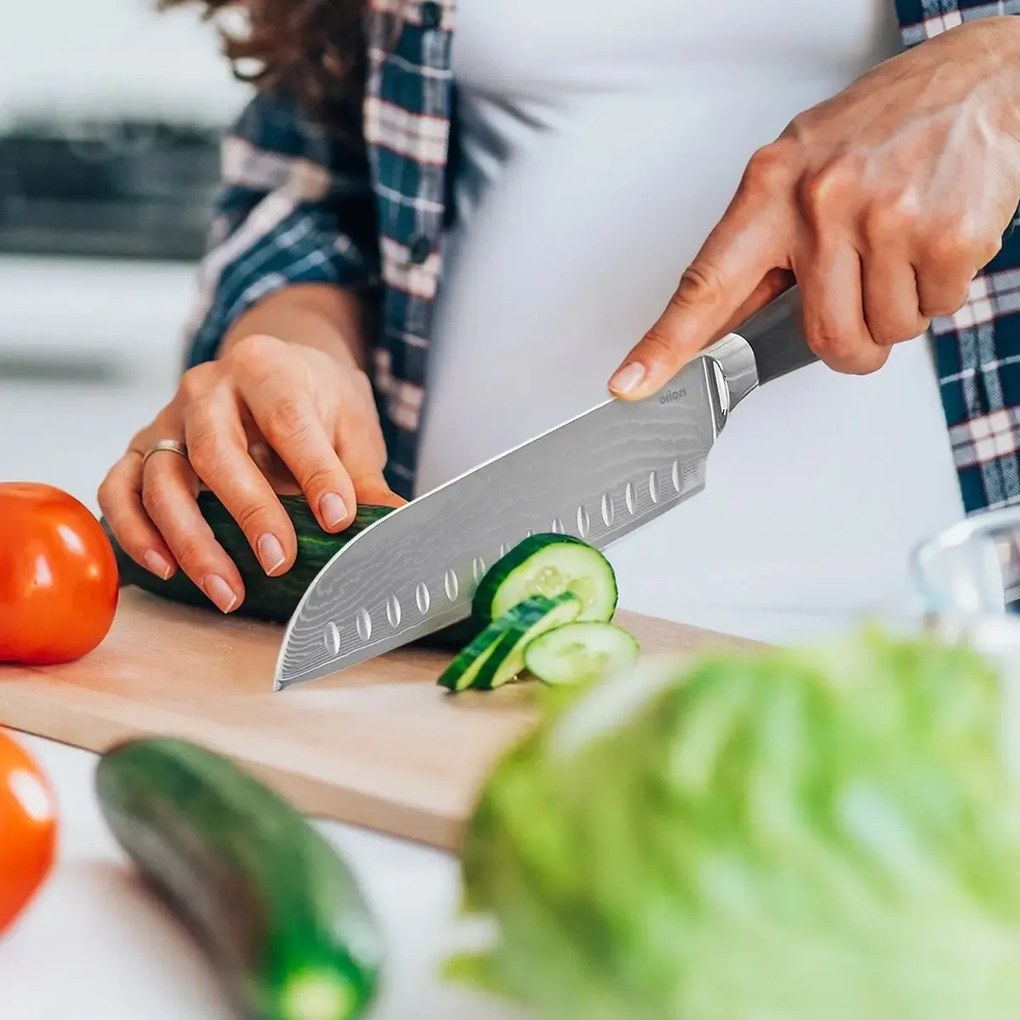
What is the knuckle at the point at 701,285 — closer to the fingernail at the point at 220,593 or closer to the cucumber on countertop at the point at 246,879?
the fingernail at the point at 220,593

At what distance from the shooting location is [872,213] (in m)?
1.15

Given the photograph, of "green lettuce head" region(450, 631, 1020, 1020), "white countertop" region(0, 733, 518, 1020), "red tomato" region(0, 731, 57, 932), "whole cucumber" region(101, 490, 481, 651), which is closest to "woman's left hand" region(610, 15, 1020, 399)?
"whole cucumber" region(101, 490, 481, 651)

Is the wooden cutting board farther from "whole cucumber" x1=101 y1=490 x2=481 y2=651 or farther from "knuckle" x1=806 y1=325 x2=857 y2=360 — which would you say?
"knuckle" x1=806 y1=325 x2=857 y2=360

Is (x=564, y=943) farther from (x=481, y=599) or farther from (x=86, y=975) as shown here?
(x=481, y=599)

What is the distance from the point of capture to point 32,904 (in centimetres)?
75

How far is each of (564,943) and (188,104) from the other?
3.79 meters

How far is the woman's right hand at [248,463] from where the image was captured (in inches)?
49.9

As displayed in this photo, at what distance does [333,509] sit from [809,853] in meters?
0.84

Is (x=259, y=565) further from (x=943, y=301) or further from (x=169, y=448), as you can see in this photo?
(x=943, y=301)

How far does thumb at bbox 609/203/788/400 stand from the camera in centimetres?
116

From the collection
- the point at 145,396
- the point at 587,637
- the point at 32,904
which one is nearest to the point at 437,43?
the point at 587,637

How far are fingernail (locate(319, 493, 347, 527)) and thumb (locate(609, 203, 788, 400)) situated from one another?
0.27 metres

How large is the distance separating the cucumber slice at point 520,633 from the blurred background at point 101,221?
2.74 meters

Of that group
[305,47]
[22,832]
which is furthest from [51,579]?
[305,47]
